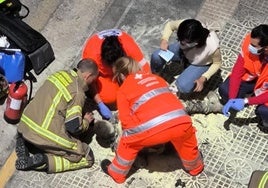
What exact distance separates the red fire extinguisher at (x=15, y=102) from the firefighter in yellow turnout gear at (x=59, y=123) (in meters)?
0.34

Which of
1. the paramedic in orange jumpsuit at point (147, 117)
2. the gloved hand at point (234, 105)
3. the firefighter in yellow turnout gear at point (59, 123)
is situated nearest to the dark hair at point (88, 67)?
the firefighter in yellow turnout gear at point (59, 123)

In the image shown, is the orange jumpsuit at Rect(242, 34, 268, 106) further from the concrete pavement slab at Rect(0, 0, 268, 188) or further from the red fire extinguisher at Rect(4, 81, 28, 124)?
the red fire extinguisher at Rect(4, 81, 28, 124)

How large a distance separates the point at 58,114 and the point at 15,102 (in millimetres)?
675

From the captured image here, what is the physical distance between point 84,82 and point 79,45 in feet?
3.66

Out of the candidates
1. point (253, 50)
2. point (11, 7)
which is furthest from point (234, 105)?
point (11, 7)

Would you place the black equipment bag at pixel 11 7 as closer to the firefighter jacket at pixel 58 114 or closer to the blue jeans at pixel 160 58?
the firefighter jacket at pixel 58 114

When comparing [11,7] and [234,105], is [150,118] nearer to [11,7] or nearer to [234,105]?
[234,105]

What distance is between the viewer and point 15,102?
577 centimetres

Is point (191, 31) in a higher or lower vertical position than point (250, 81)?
higher

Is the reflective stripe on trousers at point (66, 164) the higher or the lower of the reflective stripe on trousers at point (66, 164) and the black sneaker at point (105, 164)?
the higher

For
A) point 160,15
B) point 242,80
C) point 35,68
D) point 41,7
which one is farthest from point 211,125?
point 41,7

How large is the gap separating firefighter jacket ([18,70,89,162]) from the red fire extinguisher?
379mm

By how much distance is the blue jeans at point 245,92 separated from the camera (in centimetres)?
550

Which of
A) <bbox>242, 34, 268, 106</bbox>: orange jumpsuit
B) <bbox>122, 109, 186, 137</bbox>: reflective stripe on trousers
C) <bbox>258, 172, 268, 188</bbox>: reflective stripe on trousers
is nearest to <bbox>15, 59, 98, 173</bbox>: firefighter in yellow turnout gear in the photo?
<bbox>122, 109, 186, 137</bbox>: reflective stripe on trousers
